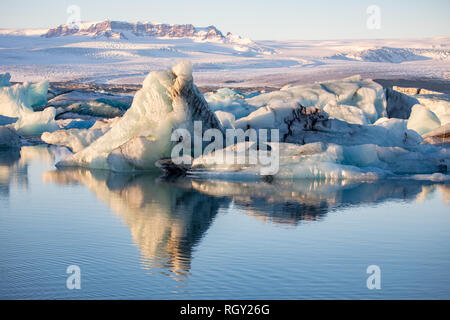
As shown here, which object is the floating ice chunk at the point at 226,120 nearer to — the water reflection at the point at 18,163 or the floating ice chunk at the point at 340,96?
the water reflection at the point at 18,163

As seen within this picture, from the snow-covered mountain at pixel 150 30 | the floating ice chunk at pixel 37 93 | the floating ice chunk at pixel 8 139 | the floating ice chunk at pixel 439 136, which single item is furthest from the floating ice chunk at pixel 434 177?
the snow-covered mountain at pixel 150 30

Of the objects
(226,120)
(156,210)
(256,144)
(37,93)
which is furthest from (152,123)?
(37,93)

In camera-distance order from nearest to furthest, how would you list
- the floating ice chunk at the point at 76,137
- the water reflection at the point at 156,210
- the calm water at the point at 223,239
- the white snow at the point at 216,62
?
the calm water at the point at 223,239 < the water reflection at the point at 156,210 < the floating ice chunk at the point at 76,137 < the white snow at the point at 216,62

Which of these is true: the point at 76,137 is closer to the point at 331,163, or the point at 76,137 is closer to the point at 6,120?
the point at 331,163

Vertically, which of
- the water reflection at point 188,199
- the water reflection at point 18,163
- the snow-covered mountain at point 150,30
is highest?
the snow-covered mountain at point 150,30

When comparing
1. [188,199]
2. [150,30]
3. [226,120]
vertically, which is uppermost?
[150,30]

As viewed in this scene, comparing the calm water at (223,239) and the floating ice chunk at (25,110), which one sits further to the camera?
the floating ice chunk at (25,110)
